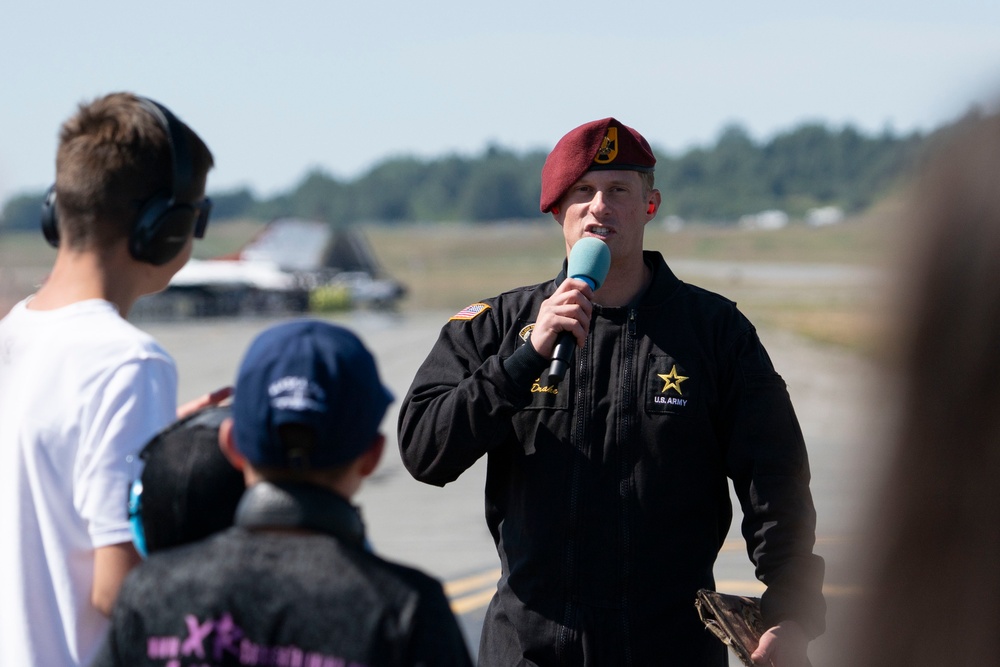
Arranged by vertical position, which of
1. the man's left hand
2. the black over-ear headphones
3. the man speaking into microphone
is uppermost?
the black over-ear headphones

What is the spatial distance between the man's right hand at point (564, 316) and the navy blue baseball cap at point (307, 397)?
990 mm

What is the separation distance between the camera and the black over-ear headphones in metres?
2.54

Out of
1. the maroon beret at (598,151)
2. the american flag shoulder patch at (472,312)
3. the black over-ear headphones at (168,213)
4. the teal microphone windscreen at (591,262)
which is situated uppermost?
the maroon beret at (598,151)

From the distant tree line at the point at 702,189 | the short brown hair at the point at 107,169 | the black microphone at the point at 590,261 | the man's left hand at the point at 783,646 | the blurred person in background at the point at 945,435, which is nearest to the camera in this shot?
the blurred person in background at the point at 945,435

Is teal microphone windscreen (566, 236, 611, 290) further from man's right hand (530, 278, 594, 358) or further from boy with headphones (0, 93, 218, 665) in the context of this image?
boy with headphones (0, 93, 218, 665)

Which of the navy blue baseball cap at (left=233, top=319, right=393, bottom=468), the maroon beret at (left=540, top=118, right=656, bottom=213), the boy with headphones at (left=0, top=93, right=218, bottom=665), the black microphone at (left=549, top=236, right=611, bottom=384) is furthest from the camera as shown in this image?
the maroon beret at (left=540, top=118, right=656, bottom=213)

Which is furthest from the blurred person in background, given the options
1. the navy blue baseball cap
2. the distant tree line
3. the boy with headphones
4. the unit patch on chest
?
the distant tree line

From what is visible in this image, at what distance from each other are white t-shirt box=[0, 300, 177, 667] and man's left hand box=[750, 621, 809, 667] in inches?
59.6

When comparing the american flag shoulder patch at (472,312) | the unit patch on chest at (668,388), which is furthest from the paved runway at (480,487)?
the american flag shoulder patch at (472,312)

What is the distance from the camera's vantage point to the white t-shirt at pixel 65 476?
2.31 m

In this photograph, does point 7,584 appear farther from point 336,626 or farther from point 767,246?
point 767,246

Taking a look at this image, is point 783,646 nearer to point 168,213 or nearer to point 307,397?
point 307,397

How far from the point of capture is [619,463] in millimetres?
3090

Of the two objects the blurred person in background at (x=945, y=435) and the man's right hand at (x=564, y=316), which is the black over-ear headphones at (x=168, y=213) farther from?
the blurred person in background at (x=945, y=435)
